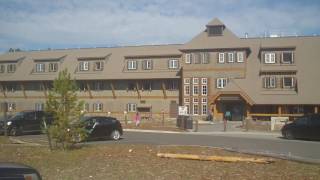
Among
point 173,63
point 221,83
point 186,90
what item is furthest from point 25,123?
point 173,63

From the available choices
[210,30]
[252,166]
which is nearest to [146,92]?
[210,30]

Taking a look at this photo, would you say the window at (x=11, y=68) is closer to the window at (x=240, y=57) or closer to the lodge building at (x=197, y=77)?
the lodge building at (x=197, y=77)

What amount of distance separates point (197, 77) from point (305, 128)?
36.7 meters

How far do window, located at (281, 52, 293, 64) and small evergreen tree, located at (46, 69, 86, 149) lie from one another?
164 ft

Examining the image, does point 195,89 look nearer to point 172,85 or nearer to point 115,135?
point 172,85

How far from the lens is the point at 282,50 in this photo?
218 ft

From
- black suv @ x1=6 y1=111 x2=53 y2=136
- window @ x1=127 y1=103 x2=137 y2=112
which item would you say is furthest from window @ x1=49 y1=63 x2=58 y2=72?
black suv @ x1=6 y1=111 x2=53 y2=136

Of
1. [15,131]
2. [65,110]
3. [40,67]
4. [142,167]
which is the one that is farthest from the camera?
[40,67]

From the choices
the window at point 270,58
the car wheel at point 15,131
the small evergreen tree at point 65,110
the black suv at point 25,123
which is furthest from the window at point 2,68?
the small evergreen tree at point 65,110

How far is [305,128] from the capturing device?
31.8 metres

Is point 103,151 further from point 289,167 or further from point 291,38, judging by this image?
point 291,38

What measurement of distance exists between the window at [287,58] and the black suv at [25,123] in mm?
38502

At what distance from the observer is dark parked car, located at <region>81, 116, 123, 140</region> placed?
94.4ft

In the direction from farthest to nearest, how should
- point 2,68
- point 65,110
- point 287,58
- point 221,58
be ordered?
point 2,68, point 221,58, point 287,58, point 65,110
